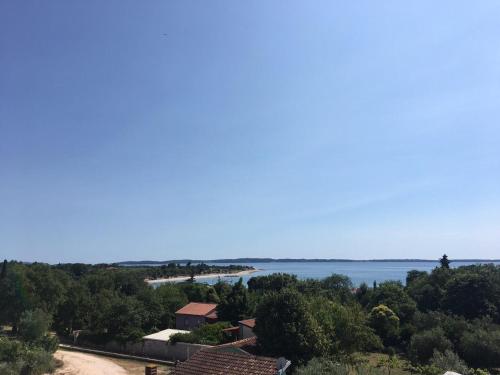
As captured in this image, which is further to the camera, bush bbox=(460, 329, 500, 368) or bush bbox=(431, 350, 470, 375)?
bush bbox=(460, 329, 500, 368)

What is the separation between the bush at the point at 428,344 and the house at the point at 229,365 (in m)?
20.6

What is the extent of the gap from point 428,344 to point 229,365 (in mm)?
22494

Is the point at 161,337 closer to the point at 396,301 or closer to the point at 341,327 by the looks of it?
the point at 341,327

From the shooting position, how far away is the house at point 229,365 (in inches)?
679

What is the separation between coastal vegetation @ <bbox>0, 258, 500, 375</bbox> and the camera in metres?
28.1

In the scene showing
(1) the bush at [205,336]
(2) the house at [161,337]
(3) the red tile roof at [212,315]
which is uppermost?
(3) the red tile roof at [212,315]

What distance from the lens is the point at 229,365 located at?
17.9 meters

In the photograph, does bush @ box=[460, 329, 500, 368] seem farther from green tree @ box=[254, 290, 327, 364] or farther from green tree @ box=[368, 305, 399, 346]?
green tree @ box=[254, 290, 327, 364]

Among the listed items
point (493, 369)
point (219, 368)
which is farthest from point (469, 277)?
point (219, 368)

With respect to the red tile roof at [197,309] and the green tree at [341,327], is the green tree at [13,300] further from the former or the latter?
the green tree at [341,327]

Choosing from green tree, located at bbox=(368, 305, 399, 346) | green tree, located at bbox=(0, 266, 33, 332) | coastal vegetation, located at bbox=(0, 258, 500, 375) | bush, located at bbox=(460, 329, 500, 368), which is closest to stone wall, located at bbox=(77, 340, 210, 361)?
coastal vegetation, located at bbox=(0, 258, 500, 375)

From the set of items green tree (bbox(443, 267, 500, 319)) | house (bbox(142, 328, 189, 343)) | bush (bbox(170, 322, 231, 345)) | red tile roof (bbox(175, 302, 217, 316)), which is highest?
green tree (bbox(443, 267, 500, 319))

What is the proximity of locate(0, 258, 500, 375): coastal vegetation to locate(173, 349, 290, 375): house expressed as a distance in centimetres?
169

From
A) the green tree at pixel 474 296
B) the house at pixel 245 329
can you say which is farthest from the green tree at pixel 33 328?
the green tree at pixel 474 296
